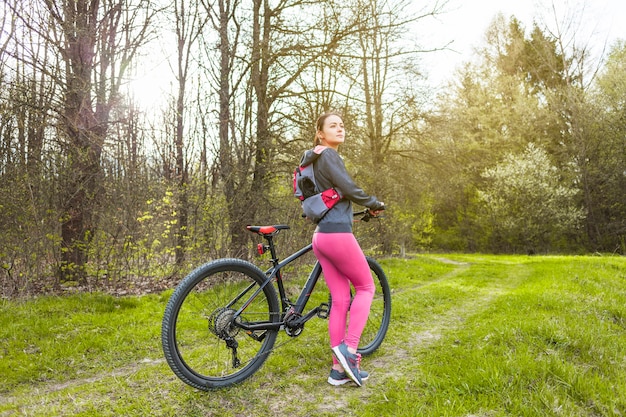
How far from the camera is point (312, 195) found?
3340 mm

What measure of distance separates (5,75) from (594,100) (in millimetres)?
28361

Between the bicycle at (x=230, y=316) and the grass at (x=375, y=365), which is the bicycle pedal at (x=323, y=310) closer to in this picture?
the bicycle at (x=230, y=316)

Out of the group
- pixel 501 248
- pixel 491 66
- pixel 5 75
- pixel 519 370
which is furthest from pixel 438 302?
pixel 491 66

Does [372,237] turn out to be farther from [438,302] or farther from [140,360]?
[140,360]

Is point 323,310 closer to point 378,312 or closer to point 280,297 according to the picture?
point 280,297

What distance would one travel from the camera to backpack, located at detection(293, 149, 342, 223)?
3219 mm

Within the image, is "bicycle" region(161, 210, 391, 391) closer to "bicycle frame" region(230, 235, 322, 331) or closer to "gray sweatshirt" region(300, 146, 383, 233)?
"bicycle frame" region(230, 235, 322, 331)

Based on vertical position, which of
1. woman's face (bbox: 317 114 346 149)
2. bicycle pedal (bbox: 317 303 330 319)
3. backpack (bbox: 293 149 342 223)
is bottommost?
bicycle pedal (bbox: 317 303 330 319)

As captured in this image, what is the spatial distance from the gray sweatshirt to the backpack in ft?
0.12

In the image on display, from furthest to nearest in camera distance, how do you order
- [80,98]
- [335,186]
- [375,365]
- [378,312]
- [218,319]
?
[80,98] → [378,312] → [375,365] → [335,186] → [218,319]

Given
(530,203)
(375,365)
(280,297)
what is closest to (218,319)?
(280,297)

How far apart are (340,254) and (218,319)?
3.35 ft

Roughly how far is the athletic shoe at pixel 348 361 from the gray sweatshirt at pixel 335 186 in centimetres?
90

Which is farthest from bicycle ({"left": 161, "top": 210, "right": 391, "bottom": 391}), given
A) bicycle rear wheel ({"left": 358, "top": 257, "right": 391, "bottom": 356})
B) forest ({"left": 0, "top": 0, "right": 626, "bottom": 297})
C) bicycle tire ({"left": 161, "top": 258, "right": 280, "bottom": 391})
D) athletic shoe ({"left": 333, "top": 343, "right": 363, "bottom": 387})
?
forest ({"left": 0, "top": 0, "right": 626, "bottom": 297})
